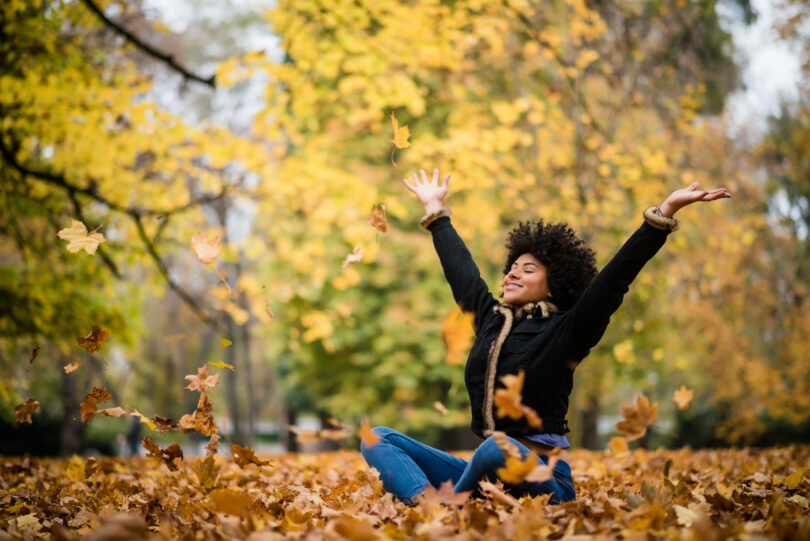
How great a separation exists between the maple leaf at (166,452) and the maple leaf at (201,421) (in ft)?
0.32

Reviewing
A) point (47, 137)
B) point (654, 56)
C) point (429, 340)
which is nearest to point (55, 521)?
point (47, 137)

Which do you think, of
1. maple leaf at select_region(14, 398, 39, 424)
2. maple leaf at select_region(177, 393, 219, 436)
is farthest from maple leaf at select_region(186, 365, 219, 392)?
maple leaf at select_region(14, 398, 39, 424)

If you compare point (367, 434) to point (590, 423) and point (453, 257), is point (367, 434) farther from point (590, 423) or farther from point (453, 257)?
point (590, 423)

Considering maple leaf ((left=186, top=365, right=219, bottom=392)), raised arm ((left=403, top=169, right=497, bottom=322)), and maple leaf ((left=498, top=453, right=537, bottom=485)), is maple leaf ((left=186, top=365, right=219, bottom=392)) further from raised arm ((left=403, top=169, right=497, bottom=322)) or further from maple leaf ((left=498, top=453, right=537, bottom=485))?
maple leaf ((left=498, top=453, right=537, bottom=485))

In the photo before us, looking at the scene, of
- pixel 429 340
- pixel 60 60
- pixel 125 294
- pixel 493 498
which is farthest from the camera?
pixel 429 340

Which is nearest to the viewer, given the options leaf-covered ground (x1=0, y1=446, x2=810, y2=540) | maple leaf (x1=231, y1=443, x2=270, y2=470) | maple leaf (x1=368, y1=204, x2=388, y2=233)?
leaf-covered ground (x1=0, y1=446, x2=810, y2=540)

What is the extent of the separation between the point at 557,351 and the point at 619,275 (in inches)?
16.1

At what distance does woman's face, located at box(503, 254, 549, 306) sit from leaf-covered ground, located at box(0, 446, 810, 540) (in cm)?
87

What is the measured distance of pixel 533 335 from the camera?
104 inches

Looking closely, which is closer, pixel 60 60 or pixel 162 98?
pixel 60 60

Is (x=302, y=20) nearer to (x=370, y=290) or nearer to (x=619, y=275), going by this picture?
(x=619, y=275)

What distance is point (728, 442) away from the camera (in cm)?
1434

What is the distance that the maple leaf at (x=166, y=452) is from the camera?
258cm

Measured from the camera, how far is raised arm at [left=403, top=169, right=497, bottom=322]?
2.96m
